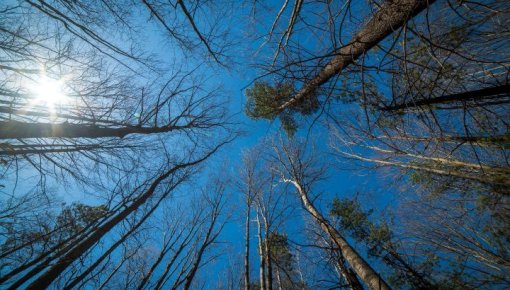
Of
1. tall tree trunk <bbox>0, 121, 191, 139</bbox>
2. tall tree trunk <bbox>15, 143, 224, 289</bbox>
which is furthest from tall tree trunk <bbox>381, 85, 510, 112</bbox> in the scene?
tall tree trunk <bbox>15, 143, 224, 289</bbox>

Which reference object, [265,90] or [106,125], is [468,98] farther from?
[106,125]

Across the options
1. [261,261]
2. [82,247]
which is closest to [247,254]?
[261,261]

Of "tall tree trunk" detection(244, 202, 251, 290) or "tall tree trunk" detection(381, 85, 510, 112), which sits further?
"tall tree trunk" detection(244, 202, 251, 290)

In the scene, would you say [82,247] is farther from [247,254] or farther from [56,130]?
[247,254]

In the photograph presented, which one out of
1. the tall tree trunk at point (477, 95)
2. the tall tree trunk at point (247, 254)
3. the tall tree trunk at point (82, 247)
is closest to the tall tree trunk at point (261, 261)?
the tall tree trunk at point (247, 254)

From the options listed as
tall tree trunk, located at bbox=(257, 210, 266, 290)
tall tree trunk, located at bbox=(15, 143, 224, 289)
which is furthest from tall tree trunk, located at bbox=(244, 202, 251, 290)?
tall tree trunk, located at bbox=(15, 143, 224, 289)

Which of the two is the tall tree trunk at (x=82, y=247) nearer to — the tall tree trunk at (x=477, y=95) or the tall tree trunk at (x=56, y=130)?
the tall tree trunk at (x=56, y=130)

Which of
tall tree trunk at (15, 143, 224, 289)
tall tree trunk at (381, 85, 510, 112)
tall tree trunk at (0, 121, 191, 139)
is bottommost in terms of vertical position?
tall tree trunk at (15, 143, 224, 289)

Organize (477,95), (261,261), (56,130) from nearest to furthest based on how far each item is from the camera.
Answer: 1. (477,95)
2. (56,130)
3. (261,261)

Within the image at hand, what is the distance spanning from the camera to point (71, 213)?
777 centimetres

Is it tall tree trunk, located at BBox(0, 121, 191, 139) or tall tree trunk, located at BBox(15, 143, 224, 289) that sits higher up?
tall tree trunk, located at BBox(0, 121, 191, 139)

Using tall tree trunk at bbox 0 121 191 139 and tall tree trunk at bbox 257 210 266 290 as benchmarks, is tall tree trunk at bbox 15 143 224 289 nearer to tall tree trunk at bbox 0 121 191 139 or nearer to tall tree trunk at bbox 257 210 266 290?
tall tree trunk at bbox 0 121 191 139

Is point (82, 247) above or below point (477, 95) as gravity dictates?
below

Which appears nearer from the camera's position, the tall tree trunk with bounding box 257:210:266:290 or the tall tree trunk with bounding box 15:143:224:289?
the tall tree trunk with bounding box 15:143:224:289
